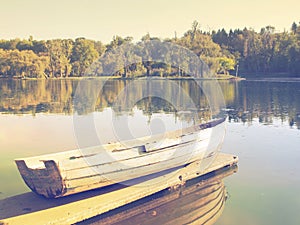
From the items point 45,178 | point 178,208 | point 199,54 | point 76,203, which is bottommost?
point 178,208

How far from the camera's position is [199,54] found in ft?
298

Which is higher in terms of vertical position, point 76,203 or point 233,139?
point 233,139

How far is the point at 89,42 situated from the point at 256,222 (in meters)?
94.6

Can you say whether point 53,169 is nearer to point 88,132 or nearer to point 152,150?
point 152,150

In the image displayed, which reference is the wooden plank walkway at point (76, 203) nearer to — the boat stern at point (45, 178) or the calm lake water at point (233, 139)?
the boat stern at point (45, 178)

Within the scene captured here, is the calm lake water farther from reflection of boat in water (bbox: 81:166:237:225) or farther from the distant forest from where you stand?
the distant forest

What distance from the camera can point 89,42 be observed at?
10025 cm

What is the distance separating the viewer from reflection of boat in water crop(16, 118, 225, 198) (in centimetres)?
902

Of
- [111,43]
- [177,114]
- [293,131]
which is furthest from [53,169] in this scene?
[111,43]

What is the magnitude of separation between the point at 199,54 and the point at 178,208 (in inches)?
3248

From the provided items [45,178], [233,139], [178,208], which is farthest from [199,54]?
[45,178]

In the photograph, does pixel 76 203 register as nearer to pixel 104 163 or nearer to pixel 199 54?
pixel 104 163

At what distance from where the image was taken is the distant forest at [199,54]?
81000 mm

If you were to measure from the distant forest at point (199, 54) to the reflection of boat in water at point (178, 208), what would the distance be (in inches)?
2512
